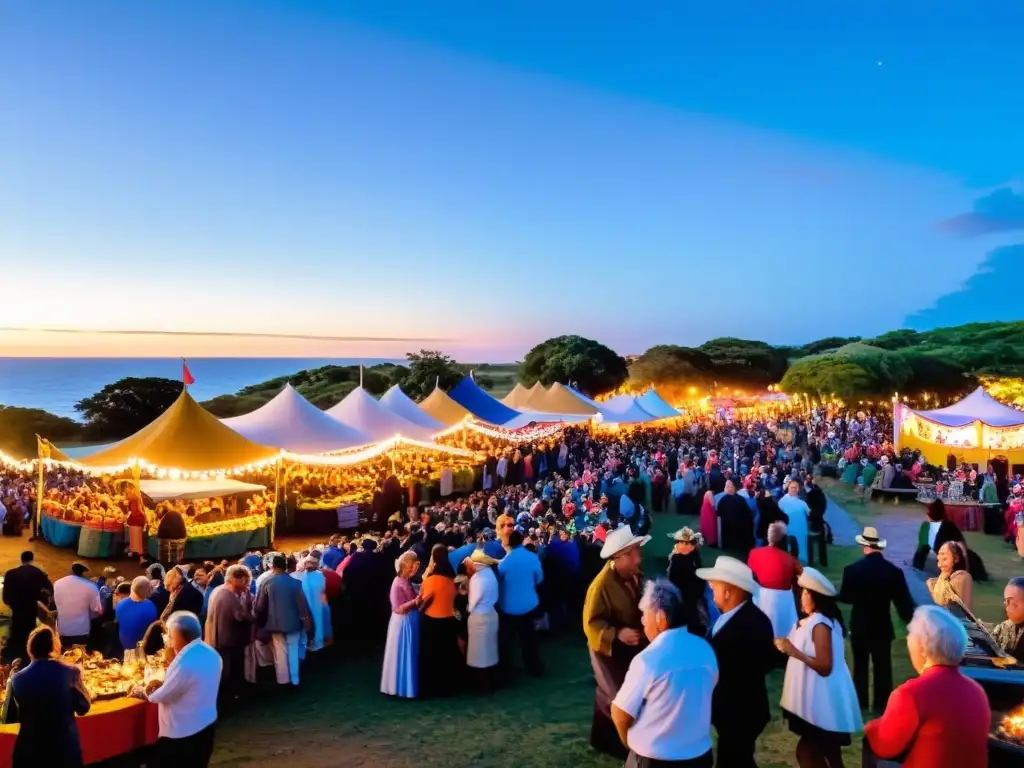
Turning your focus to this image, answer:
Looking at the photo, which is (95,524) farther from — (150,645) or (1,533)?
(150,645)

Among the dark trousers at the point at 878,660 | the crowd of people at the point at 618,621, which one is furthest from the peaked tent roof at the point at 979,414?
the dark trousers at the point at 878,660

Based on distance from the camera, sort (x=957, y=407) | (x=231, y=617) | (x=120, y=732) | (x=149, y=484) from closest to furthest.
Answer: (x=120, y=732) < (x=231, y=617) < (x=149, y=484) < (x=957, y=407)

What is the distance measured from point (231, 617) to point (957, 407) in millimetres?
18730

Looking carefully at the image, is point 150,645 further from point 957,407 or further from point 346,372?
point 346,372

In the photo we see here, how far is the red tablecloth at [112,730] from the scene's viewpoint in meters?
4.03

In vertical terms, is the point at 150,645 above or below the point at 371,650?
above

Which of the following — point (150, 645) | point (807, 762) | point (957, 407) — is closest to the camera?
point (807, 762)

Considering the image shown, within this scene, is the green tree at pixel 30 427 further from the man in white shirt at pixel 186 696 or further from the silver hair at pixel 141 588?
the man in white shirt at pixel 186 696

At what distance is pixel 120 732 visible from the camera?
4363 millimetres

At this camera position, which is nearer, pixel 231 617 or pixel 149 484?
pixel 231 617

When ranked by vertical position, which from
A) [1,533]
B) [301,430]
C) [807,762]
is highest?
[301,430]

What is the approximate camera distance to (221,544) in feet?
38.7

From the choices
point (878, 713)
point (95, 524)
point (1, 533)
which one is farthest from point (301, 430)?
point (878, 713)

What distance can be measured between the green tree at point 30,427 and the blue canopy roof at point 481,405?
2095 cm
